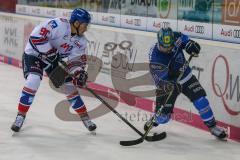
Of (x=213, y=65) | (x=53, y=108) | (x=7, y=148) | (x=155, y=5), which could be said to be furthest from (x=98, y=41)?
(x=7, y=148)

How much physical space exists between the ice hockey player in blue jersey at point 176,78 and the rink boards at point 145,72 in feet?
1.02

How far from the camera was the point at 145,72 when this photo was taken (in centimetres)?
657

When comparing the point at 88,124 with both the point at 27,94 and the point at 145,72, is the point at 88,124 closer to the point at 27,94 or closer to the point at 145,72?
the point at 27,94

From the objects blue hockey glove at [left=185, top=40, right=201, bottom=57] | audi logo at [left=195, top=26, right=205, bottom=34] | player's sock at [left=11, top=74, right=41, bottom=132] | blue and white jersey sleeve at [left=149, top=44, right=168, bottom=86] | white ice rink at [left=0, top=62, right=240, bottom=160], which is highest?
audi logo at [left=195, top=26, right=205, bottom=34]

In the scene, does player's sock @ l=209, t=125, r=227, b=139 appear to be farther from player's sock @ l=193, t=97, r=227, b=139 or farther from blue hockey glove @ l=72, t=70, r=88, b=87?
blue hockey glove @ l=72, t=70, r=88, b=87

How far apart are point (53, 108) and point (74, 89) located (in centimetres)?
141

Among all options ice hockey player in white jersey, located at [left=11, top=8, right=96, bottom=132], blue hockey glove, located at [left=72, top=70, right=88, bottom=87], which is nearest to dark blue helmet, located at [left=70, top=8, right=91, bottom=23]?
ice hockey player in white jersey, located at [left=11, top=8, right=96, bottom=132]

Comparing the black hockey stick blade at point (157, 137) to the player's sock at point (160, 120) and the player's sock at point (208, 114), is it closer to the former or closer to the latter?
the player's sock at point (160, 120)

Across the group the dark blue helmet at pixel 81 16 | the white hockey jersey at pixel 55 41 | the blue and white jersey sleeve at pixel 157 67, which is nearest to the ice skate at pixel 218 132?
the blue and white jersey sleeve at pixel 157 67

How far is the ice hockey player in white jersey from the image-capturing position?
4770 mm

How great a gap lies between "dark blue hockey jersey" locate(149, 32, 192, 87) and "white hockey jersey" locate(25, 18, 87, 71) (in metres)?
0.70

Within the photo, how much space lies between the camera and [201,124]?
5.52 meters

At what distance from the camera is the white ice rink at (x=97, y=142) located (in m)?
4.36

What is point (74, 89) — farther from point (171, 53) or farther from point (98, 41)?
point (98, 41)
